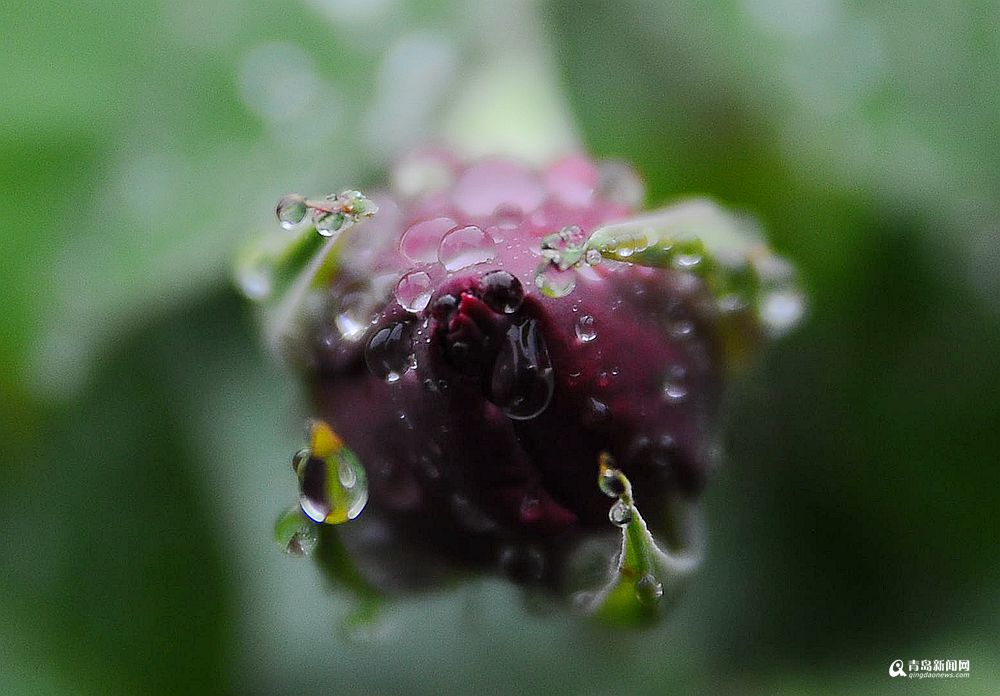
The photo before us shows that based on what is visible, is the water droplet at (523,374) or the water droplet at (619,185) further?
the water droplet at (619,185)

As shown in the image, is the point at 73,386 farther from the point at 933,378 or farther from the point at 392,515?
the point at 933,378

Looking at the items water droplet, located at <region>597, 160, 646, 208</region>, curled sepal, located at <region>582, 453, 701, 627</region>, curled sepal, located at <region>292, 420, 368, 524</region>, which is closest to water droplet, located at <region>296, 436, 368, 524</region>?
curled sepal, located at <region>292, 420, 368, 524</region>

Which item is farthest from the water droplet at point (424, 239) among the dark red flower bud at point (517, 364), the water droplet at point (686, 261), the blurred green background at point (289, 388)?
the blurred green background at point (289, 388)

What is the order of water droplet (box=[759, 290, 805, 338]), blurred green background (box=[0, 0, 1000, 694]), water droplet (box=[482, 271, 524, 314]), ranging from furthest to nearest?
blurred green background (box=[0, 0, 1000, 694]), water droplet (box=[759, 290, 805, 338]), water droplet (box=[482, 271, 524, 314])

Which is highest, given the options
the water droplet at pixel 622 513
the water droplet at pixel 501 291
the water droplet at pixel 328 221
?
the water droplet at pixel 328 221

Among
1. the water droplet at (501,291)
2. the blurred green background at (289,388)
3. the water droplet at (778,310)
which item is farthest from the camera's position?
the blurred green background at (289,388)

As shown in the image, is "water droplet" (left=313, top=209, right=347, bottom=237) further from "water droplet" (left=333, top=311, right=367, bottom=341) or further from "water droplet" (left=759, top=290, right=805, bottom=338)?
"water droplet" (left=759, top=290, right=805, bottom=338)

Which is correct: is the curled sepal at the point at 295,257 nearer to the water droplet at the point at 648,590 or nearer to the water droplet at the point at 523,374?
the water droplet at the point at 523,374
